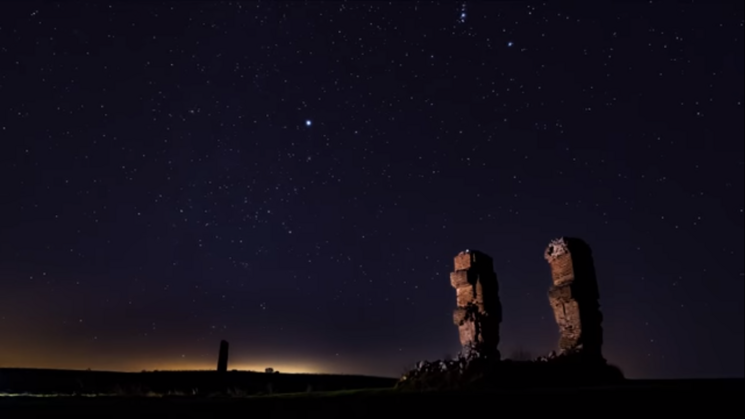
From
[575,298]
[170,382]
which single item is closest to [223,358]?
[170,382]

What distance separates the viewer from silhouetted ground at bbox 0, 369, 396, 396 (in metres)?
16.2

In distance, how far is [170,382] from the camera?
685 inches

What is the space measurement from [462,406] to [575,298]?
8513mm

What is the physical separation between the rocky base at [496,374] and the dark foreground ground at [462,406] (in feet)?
7.93

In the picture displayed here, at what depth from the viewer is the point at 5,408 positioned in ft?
21.4

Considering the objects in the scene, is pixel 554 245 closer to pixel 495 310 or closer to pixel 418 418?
pixel 495 310

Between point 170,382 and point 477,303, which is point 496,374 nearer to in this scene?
point 477,303

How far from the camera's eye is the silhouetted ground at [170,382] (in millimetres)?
16219

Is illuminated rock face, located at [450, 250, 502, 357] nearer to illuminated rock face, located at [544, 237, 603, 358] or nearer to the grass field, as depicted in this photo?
illuminated rock face, located at [544, 237, 603, 358]

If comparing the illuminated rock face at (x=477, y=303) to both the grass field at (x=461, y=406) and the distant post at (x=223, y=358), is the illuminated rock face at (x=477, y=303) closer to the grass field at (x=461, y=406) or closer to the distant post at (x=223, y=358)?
the grass field at (x=461, y=406)

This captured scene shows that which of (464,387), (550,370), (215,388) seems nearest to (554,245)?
(550,370)

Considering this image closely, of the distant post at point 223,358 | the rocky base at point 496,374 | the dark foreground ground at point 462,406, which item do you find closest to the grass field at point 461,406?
the dark foreground ground at point 462,406

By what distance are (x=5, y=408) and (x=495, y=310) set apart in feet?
37.6

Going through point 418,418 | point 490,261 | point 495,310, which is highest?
point 490,261
